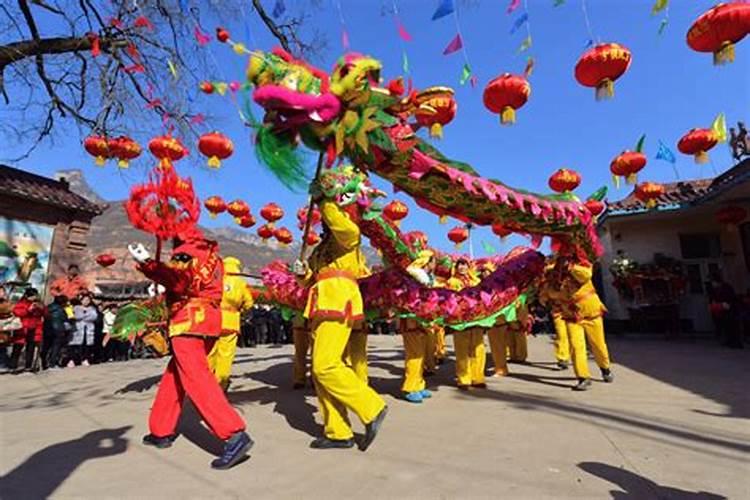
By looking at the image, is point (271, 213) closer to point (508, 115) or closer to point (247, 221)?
point (247, 221)

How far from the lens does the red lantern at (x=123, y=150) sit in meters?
7.60

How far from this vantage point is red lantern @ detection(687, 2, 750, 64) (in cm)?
427

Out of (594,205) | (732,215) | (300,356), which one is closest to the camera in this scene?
(300,356)

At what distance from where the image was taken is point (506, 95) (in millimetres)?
5402

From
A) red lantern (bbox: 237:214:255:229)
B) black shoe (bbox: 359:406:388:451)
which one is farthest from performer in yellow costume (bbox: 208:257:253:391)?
red lantern (bbox: 237:214:255:229)

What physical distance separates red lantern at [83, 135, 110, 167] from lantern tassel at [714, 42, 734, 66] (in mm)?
8449

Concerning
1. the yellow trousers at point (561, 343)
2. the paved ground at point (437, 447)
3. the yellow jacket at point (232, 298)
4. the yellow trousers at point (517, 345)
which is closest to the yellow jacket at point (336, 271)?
the paved ground at point (437, 447)

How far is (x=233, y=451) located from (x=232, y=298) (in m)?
2.29

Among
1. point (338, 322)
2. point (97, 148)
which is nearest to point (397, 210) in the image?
point (97, 148)

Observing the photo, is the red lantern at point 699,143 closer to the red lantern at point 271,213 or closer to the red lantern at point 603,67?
the red lantern at point 603,67

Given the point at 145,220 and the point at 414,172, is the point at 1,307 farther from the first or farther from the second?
the point at 414,172

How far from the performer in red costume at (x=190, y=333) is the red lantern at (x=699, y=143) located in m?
7.85

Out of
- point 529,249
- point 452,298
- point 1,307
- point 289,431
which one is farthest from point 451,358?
point 1,307

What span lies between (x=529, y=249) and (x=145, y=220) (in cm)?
431
